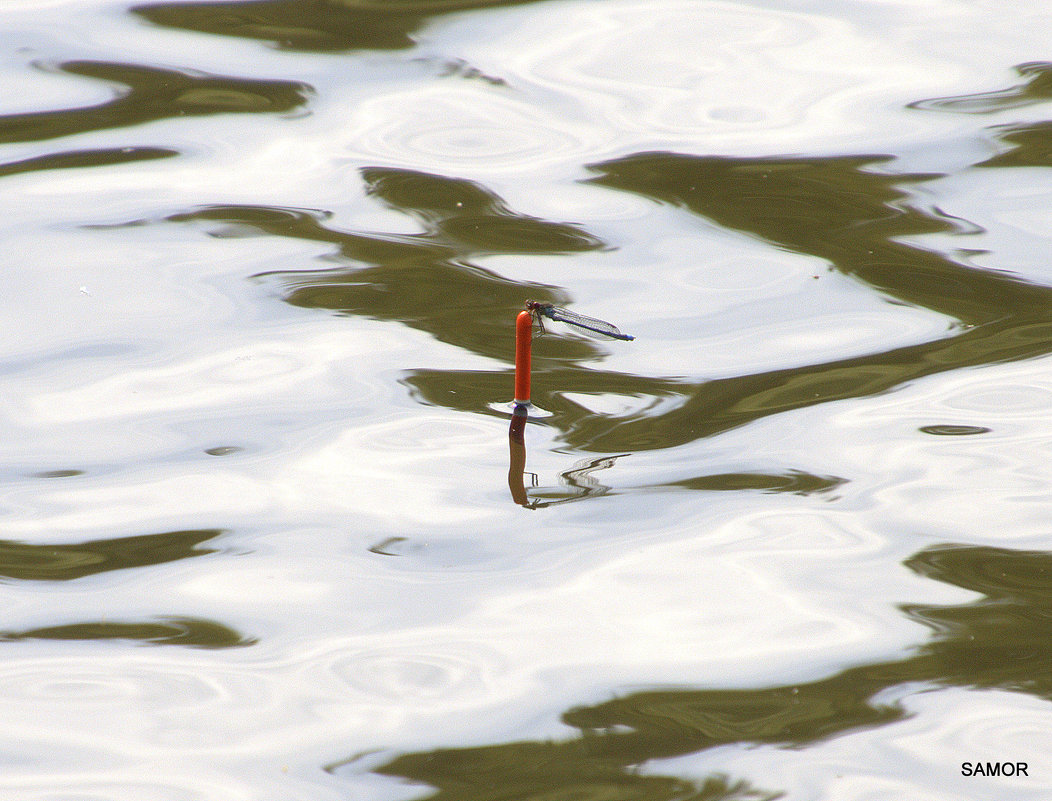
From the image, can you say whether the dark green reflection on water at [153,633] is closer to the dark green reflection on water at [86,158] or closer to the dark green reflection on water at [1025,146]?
the dark green reflection on water at [86,158]

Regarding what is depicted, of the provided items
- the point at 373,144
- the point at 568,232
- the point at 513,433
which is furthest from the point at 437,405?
the point at 373,144

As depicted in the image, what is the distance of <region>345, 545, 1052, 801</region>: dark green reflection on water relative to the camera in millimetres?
1554

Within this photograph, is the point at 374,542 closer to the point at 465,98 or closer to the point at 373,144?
the point at 373,144

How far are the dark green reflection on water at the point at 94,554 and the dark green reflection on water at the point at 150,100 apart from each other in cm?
191

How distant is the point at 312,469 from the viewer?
224cm

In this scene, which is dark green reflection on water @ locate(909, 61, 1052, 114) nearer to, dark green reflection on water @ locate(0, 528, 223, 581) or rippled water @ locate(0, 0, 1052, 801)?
rippled water @ locate(0, 0, 1052, 801)

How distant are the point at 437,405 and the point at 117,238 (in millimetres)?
1159

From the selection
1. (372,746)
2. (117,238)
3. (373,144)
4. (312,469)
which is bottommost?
(372,746)

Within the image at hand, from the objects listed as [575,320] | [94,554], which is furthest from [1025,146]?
[94,554]

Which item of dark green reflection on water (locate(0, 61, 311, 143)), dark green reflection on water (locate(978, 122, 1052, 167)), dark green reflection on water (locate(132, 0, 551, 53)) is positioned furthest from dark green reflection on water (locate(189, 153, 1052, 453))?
dark green reflection on water (locate(132, 0, 551, 53))

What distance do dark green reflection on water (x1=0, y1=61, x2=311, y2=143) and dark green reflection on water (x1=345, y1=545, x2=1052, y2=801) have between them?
2.55m

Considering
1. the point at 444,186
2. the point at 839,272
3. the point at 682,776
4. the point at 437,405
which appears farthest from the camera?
the point at 444,186

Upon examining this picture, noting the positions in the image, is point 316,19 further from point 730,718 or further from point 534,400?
point 730,718

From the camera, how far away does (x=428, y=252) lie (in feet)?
9.95
